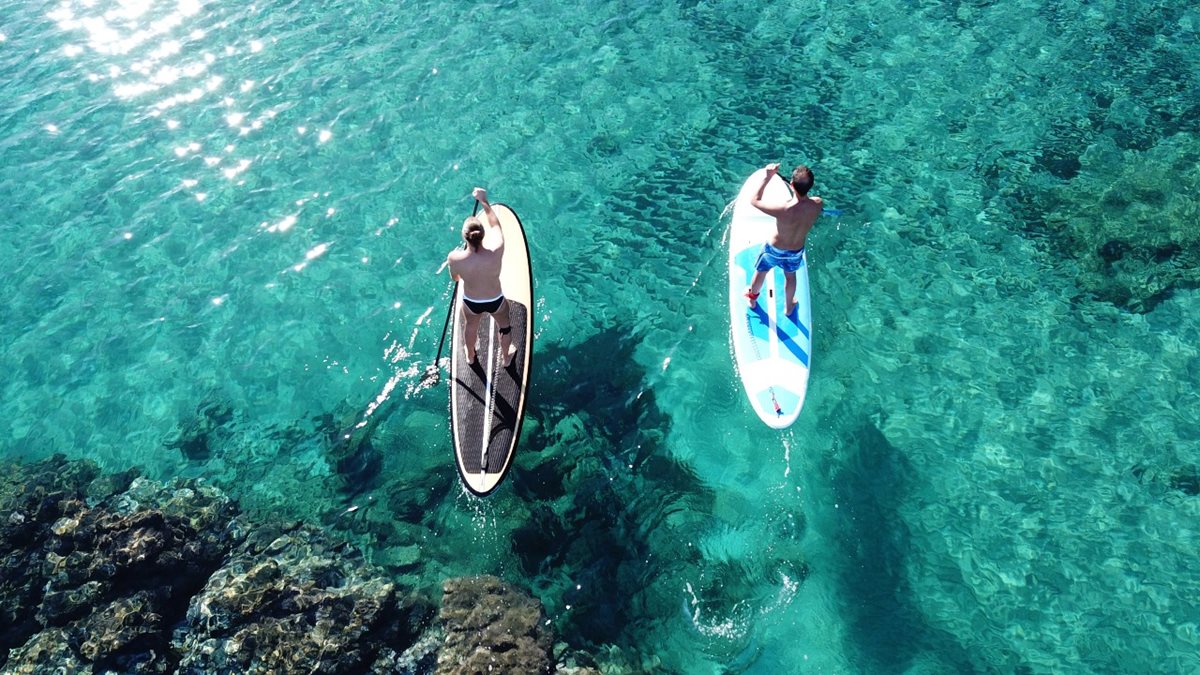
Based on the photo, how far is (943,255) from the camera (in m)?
12.7

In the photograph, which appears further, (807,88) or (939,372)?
(807,88)

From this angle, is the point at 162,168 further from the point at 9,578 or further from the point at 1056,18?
the point at 1056,18

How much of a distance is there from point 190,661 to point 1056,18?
2025cm

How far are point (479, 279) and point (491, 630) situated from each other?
4.51m

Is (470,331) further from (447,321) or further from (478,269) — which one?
(478,269)

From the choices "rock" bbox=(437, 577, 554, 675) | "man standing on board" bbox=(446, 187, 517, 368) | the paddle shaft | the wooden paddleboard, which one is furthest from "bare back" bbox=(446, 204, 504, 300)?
"rock" bbox=(437, 577, 554, 675)

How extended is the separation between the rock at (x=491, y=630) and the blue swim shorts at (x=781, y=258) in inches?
236

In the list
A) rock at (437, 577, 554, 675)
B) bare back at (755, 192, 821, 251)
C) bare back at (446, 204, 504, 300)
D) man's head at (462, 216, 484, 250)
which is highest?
man's head at (462, 216, 484, 250)

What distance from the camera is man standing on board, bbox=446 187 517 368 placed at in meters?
9.77

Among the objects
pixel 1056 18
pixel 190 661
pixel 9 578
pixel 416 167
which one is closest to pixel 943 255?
pixel 1056 18

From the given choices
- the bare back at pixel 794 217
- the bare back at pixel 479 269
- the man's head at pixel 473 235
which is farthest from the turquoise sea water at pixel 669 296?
the man's head at pixel 473 235

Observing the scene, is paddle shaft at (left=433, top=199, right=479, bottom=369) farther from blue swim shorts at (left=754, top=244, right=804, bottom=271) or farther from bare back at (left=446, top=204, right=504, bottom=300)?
blue swim shorts at (left=754, top=244, right=804, bottom=271)

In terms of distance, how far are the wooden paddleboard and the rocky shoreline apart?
1565 mm

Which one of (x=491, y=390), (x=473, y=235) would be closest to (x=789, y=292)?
(x=491, y=390)
